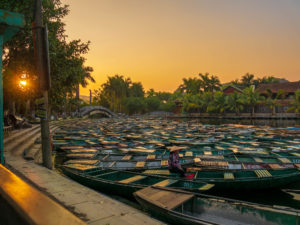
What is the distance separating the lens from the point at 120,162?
376 inches

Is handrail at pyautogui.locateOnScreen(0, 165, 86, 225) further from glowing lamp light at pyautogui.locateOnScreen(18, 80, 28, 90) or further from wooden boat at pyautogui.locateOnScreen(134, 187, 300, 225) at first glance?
glowing lamp light at pyautogui.locateOnScreen(18, 80, 28, 90)

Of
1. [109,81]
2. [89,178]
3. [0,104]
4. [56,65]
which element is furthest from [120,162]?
[109,81]

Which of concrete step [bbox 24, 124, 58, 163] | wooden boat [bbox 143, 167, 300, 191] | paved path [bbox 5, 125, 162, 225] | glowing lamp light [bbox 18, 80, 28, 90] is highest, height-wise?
glowing lamp light [bbox 18, 80, 28, 90]

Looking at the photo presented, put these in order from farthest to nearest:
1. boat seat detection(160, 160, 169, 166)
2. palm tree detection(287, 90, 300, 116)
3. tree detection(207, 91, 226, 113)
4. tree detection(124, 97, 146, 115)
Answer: tree detection(124, 97, 146, 115)
tree detection(207, 91, 226, 113)
palm tree detection(287, 90, 300, 116)
boat seat detection(160, 160, 169, 166)

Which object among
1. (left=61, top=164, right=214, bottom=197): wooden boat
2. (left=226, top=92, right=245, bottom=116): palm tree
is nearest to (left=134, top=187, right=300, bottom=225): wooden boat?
(left=61, top=164, right=214, bottom=197): wooden boat

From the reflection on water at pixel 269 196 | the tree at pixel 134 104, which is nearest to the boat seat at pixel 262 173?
the reflection on water at pixel 269 196

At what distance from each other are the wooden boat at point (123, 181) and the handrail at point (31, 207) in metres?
4.41

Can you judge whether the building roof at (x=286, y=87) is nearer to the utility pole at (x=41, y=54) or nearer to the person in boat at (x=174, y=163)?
the person in boat at (x=174, y=163)

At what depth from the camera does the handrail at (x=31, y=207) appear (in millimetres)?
1650

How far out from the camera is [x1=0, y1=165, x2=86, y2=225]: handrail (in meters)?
1.65

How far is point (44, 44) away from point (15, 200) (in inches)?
230

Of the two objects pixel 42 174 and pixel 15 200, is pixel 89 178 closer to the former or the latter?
pixel 42 174

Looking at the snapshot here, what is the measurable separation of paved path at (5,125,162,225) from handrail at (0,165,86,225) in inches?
66.3

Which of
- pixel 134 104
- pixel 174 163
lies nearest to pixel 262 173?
pixel 174 163
